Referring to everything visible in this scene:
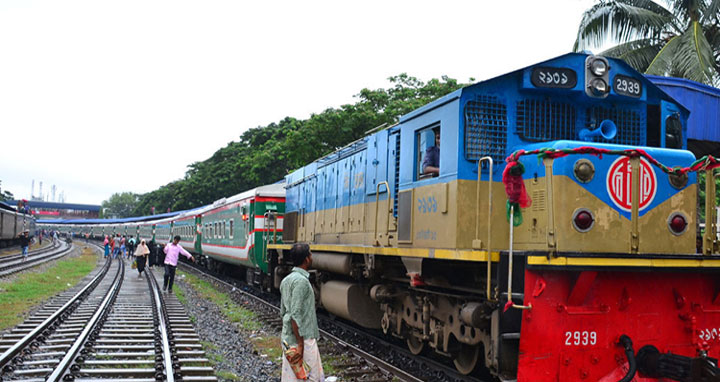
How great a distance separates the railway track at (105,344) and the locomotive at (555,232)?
2941 millimetres

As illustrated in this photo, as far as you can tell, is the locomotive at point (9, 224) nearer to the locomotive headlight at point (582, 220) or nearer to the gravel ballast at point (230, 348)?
the gravel ballast at point (230, 348)

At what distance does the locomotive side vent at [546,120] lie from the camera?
20.9ft

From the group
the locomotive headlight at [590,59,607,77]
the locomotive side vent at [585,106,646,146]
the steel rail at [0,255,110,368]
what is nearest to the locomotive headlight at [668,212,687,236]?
the locomotive side vent at [585,106,646,146]

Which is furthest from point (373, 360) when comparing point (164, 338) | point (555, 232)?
point (555, 232)

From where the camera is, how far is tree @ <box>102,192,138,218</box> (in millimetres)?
146000

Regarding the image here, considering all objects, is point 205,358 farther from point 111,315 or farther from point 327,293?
point 111,315

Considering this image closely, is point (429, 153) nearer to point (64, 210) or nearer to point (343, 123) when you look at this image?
point (343, 123)

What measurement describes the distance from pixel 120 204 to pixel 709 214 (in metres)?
160

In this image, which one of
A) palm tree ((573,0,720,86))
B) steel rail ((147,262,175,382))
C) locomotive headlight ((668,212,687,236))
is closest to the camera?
locomotive headlight ((668,212,687,236))

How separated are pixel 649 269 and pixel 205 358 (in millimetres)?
5807

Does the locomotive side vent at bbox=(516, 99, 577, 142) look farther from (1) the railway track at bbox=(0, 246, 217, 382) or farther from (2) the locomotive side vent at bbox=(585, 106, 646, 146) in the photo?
(1) the railway track at bbox=(0, 246, 217, 382)

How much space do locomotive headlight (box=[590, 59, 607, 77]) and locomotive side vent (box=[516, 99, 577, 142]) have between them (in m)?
0.42

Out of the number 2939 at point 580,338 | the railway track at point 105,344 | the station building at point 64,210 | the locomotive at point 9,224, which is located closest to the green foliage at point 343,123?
the railway track at point 105,344

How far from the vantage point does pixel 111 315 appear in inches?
484
